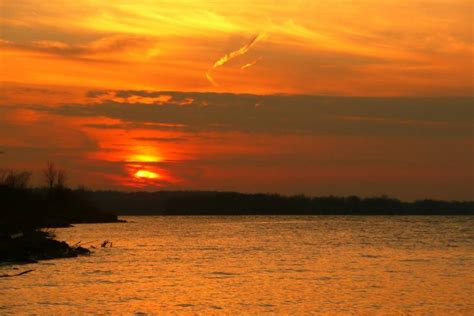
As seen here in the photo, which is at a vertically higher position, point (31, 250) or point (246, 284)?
point (31, 250)

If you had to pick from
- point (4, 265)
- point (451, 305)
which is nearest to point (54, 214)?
point (4, 265)

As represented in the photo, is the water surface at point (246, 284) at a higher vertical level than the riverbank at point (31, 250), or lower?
lower

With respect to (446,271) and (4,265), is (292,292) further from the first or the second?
(4,265)

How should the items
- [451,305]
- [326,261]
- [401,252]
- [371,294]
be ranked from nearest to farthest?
[451,305], [371,294], [326,261], [401,252]

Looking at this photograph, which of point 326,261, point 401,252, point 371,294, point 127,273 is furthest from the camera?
point 401,252

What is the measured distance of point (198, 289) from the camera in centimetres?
4656

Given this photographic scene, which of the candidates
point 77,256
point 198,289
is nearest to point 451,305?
point 198,289

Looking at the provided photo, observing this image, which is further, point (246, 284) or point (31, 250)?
point (31, 250)

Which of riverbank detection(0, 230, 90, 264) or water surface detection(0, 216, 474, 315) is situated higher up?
riverbank detection(0, 230, 90, 264)

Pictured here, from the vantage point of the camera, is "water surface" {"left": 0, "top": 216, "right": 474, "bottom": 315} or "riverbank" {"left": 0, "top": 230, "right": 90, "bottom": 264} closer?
"water surface" {"left": 0, "top": 216, "right": 474, "bottom": 315}

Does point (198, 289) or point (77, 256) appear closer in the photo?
point (198, 289)

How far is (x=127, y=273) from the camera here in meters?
56.9

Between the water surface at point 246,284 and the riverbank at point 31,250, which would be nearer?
the water surface at point 246,284

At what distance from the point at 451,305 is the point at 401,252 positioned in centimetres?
4122
